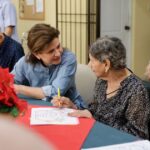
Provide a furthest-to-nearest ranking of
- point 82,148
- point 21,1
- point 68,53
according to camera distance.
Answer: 1. point 21,1
2. point 68,53
3. point 82,148

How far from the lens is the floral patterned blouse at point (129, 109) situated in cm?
152

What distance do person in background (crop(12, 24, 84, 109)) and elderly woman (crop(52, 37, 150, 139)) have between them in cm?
26

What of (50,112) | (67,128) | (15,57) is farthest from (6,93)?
(15,57)

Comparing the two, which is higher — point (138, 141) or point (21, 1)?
point (21, 1)

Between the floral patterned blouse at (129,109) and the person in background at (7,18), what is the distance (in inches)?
84.5

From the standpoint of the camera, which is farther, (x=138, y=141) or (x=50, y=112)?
(x=50, y=112)

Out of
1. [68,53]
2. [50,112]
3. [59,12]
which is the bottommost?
[50,112]

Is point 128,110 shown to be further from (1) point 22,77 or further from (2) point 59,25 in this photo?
(2) point 59,25

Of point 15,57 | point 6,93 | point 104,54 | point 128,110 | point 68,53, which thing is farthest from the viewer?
point 15,57

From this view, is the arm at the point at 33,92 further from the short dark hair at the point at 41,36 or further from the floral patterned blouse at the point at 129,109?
the floral patterned blouse at the point at 129,109

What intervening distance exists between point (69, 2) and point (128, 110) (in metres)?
3.40

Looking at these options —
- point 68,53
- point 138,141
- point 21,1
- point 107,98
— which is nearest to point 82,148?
point 138,141

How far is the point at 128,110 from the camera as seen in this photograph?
1541 millimetres

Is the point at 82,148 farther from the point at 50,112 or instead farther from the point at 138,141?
the point at 50,112
